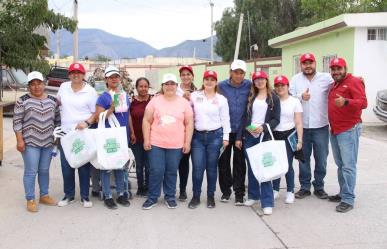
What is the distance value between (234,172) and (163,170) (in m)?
0.94

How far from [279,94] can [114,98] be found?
1.99 meters

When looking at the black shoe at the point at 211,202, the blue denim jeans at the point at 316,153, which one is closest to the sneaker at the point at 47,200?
the black shoe at the point at 211,202

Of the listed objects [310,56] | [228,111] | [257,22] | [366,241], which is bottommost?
[366,241]

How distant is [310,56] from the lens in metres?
6.32

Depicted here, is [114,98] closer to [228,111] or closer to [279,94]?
[228,111]

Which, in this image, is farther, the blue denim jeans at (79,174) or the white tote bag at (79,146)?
the blue denim jeans at (79,174)

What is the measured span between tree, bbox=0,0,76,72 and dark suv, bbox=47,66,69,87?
768 cm

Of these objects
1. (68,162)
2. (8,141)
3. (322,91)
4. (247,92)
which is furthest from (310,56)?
(8,141)

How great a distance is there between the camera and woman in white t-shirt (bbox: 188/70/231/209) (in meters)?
6.05

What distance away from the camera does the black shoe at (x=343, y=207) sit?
594 centimetres

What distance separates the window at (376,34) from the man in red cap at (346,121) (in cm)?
1013

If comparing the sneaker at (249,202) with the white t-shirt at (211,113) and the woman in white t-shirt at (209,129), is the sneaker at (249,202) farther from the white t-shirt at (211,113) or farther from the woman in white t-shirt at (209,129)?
the white t-shirt at (211,113)

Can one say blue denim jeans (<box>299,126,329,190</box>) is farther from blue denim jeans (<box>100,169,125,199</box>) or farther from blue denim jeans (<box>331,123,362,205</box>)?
blue denim jeans (<box>100,169,125,199</box>)

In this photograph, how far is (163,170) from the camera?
241 inches
